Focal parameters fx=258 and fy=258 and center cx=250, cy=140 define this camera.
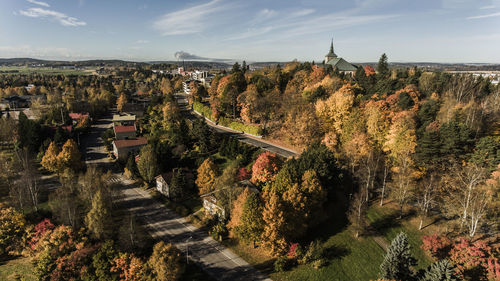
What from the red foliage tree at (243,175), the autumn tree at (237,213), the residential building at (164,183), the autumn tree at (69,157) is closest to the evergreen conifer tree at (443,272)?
the autumn tree at (237,213)

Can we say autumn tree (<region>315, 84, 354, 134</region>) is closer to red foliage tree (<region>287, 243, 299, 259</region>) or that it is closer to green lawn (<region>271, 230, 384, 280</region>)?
green lawn (<region>271, 230, 384, 280</region>)

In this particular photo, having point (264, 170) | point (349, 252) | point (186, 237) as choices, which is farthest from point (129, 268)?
point (349, 252)

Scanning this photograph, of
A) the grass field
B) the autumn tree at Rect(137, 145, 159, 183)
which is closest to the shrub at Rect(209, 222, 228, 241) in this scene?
the grass field

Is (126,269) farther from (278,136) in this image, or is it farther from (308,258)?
(278,136)

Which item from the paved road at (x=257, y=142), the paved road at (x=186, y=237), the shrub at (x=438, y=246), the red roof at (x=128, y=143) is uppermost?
the paved road at (x=257, y=142)

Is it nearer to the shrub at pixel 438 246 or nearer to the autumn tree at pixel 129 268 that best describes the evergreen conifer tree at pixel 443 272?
the shrub at pixel 438 246

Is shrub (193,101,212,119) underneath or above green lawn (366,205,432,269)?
above
